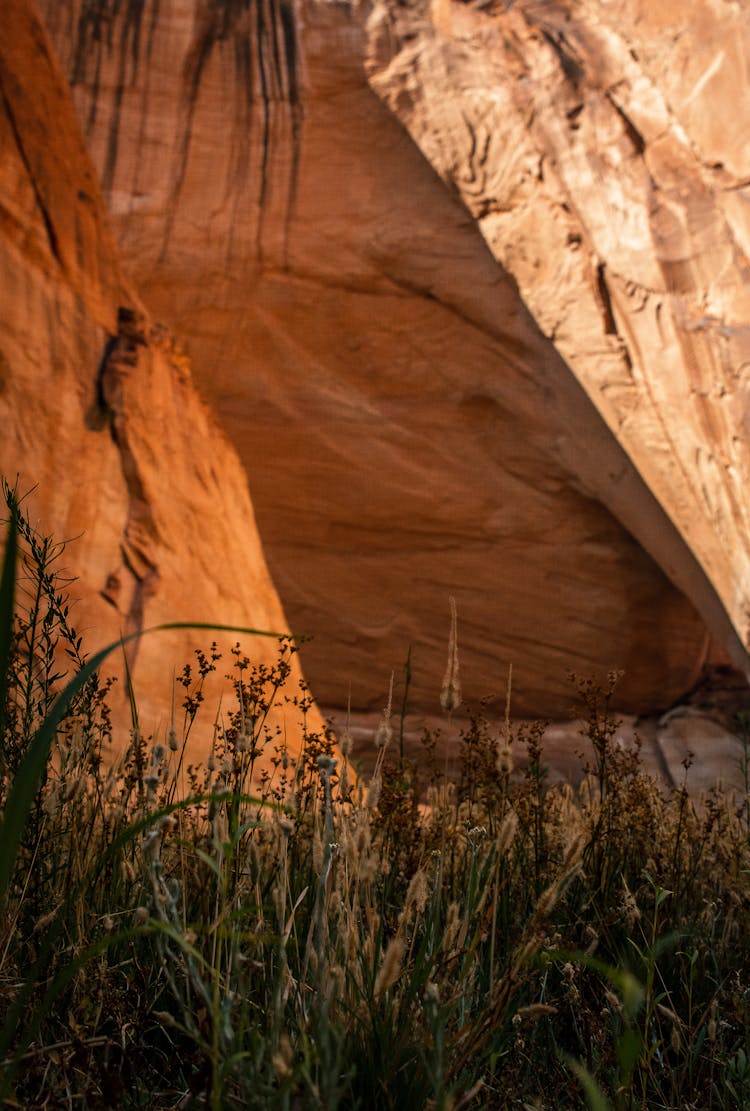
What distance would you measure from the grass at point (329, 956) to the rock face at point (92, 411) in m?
2.38

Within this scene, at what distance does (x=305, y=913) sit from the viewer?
6.04 ft

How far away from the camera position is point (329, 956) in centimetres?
134

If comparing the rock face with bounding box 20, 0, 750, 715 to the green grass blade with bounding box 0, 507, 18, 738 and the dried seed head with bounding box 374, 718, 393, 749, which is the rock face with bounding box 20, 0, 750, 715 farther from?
the green grass blade with bounding box 0, 507, 18, 738

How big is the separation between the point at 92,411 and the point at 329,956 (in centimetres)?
396

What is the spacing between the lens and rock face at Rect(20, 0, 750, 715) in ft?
29.9

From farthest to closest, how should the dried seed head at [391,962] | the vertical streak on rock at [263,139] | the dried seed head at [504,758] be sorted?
the vertical streak on rock at [263,139] → the dried seed head at [504,758] → the dried seed head at [391,962]

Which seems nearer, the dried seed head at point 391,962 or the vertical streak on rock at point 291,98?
the dried seed head at point 391,962

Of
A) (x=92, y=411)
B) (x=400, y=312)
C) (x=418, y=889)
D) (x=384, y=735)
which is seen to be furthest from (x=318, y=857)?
(x=400, y=312)

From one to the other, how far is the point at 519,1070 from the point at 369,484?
28.8ft

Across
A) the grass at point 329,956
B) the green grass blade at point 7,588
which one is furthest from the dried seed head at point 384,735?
the green grass blade at point 7,588

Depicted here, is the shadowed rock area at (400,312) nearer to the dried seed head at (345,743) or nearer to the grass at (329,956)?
the grass at (329,956)

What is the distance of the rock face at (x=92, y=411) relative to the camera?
4.41 meters

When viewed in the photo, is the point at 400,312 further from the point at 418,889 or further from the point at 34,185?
the point at 418,889

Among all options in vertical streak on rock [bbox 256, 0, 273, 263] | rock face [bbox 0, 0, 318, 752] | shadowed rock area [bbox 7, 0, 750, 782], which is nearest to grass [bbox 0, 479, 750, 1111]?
rock face [bbox 0, 0, 318, 752]
